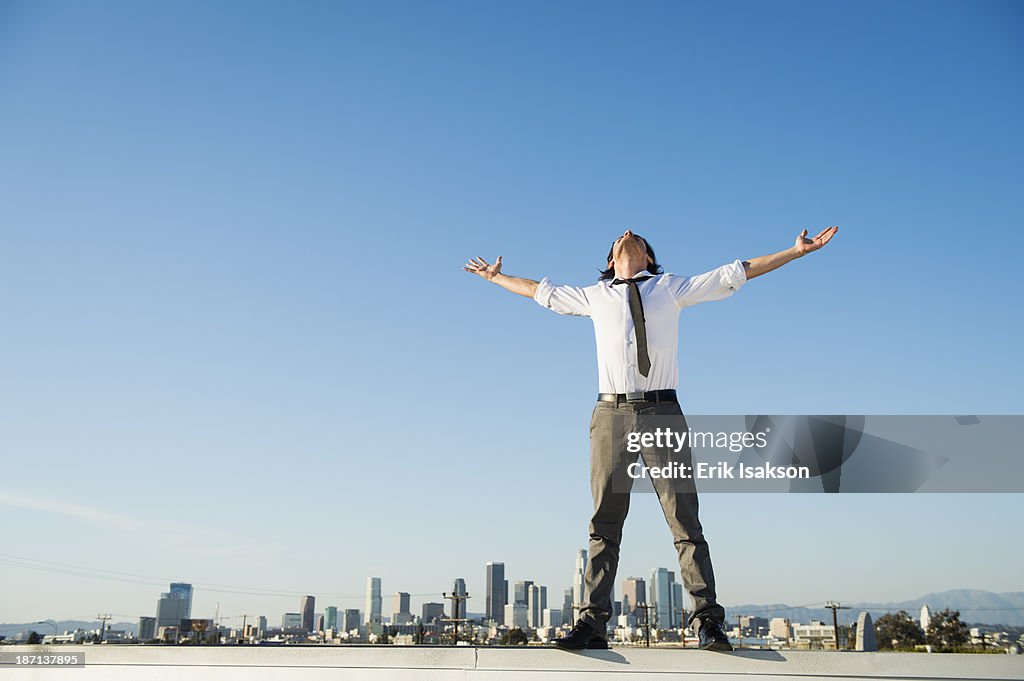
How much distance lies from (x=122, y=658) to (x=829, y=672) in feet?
12.5

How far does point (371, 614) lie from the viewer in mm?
175250

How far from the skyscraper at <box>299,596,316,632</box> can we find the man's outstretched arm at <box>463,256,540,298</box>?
484 feet

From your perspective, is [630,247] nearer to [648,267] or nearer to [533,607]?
[648,267]

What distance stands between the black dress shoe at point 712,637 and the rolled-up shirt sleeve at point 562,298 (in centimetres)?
216

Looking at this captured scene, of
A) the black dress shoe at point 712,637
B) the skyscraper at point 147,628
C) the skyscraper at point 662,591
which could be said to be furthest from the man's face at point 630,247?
the skyscraper at point 662,591

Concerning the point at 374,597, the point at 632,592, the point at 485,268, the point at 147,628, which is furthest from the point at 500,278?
the point at 374,597

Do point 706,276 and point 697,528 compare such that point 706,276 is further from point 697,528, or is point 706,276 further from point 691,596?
point 691,596

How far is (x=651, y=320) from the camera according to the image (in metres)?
4.88

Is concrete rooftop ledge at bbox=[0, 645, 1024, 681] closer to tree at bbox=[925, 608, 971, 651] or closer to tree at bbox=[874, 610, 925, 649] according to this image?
tree at bbox=[925, 608, 971, 651]

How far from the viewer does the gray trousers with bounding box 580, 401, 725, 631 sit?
4.38 m

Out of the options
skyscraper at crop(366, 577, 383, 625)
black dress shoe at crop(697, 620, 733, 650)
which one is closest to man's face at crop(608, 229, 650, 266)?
black dress shoe at crop(697, 620, 733, 650)

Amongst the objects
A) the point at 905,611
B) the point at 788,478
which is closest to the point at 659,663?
the point at 788,478

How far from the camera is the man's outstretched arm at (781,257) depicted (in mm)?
4910

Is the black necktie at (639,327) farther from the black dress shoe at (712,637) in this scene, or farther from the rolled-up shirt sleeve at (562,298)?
the black dress shoe at (712,637)
